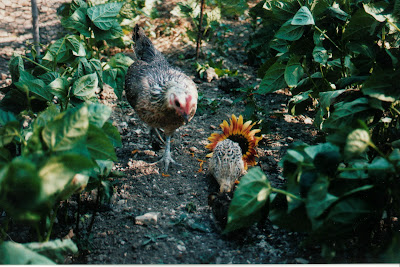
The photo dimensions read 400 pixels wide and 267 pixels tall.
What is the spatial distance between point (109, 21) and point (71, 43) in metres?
0.53

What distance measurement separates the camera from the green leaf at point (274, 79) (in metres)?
3.00

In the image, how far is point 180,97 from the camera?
328 centimetres

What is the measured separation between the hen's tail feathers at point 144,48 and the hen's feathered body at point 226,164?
55.9 inches

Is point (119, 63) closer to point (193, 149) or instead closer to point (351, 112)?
point (193, 149)

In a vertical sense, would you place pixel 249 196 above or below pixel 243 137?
above

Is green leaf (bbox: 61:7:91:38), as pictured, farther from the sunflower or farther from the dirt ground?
the sunflower

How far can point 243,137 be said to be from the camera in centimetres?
338

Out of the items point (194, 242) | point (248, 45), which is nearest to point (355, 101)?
point (194, 242)

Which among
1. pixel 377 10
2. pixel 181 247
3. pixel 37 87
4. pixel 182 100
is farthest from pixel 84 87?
pixel 377 10

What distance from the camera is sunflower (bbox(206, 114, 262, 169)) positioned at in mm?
3348

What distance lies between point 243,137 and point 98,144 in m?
1.65

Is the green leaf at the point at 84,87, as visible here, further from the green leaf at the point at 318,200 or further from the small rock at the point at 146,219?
the green leaf at the point at 318,200

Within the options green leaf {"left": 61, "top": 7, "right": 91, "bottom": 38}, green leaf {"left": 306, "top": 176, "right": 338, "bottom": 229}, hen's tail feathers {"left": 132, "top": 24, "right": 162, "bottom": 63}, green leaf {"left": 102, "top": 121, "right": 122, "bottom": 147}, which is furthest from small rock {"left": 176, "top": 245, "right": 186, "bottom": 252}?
hen's tail feathers {"left": 132, "top": 24, "right": 162, "bottom": 63}

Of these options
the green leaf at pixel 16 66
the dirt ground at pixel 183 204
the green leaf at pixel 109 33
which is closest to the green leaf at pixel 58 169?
the dirt ground at pixel 183 204
